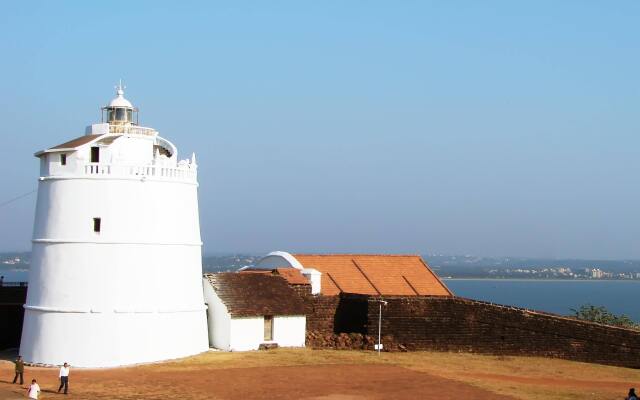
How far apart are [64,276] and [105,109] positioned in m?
6.02

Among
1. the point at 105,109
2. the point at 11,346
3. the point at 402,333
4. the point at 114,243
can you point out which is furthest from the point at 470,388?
the point at 11,346

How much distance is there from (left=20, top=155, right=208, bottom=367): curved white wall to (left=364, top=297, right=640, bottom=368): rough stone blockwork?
7813mm

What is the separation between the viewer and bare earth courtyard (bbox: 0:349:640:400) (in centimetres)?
2559

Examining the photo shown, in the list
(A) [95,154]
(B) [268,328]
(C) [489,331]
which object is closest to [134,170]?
(A) [95,154]

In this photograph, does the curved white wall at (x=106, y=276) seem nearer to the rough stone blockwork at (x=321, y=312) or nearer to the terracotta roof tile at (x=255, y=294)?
the terracotta roof tile at (x=255, y=294)

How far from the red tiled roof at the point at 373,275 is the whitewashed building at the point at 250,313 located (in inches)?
134

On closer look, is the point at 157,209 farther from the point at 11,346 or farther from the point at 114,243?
the point at 11,346

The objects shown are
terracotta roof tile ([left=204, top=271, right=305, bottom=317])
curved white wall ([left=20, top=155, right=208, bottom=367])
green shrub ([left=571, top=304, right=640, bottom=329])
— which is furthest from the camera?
green shrub ([left=571, top=304, right=640, bottom=329])

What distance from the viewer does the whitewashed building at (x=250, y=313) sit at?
3269cm

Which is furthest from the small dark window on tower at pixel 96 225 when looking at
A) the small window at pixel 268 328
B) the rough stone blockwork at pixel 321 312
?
the rough stone blockwork at pixel 321 312

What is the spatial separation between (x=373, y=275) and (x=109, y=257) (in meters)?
13.6

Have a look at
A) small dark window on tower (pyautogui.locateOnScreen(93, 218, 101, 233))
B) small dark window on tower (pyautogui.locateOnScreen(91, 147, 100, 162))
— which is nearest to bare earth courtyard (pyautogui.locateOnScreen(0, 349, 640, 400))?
small dark window on tower (pyautogui.locateOnScreen(93, 218, 101, 233))

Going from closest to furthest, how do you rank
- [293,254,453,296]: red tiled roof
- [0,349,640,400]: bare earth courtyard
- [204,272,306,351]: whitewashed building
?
[0,349,640,400]: bare earth courtyard → [204,272,306,351]: whitewashed building → [293,254,453,296]: red tiled roof

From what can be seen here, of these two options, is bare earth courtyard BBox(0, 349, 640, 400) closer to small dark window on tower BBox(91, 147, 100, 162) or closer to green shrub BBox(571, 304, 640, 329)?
small dark window on tower BBox(91, 147, 100, 162)
